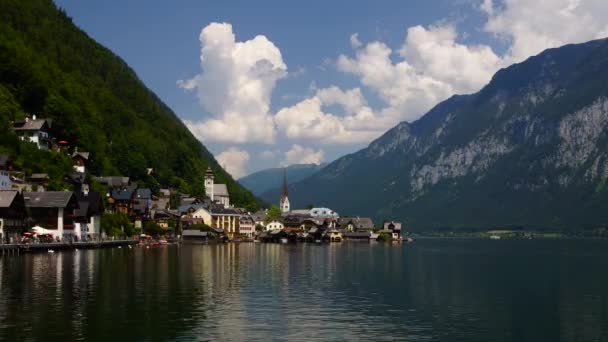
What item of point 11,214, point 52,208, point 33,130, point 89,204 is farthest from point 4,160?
point 33,130

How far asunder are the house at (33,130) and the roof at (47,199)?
31717 millimetres

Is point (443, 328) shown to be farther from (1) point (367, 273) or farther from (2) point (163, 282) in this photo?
(1) point (367, 273)

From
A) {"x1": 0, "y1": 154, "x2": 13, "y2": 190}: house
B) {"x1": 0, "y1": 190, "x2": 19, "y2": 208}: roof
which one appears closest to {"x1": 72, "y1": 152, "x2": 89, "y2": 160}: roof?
{"x1": 0, "y1": 154, "x2": 13, "y2": 190}: house

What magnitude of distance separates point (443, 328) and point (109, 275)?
1564 inches

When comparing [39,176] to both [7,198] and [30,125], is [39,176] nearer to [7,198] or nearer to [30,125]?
[30,125]

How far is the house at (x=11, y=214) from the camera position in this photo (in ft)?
353

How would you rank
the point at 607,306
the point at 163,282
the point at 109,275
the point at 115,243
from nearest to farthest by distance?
the point at 607,306, the point at 163,282, the point at 109,275, the point at 115,243

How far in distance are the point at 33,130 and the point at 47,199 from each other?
1450 inches

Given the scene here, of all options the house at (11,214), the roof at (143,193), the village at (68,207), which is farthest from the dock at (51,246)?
the roof at (143,193)

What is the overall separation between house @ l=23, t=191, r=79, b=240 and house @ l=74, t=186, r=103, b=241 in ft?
18.9

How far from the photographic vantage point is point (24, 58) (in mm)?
179875

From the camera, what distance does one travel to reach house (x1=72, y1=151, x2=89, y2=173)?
172 meters

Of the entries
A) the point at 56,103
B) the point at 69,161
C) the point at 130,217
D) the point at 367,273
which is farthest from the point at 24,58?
the point at 367,273

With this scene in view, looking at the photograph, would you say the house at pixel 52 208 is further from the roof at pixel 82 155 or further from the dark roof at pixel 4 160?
the roof at pixel 82 155
